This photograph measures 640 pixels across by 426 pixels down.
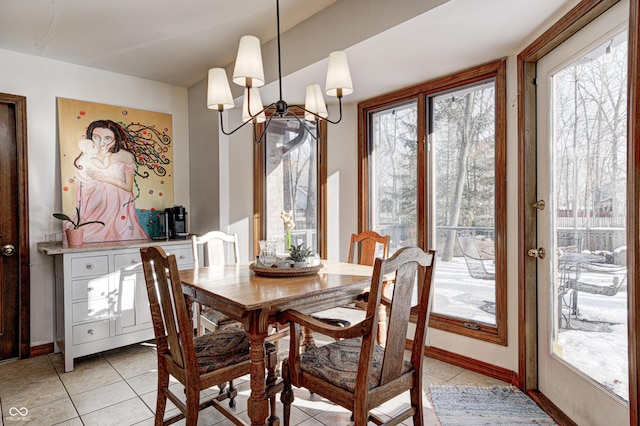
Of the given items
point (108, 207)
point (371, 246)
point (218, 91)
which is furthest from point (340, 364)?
point (108, 207)

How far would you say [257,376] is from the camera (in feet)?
5.50

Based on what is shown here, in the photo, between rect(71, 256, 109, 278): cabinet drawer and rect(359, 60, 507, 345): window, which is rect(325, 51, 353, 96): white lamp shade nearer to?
rect(359, 60, 507, 345): window

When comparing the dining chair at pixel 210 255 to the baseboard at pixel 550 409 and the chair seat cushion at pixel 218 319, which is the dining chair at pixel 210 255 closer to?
the chair seat cushion at pixel 218 319

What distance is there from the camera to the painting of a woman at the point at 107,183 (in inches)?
135

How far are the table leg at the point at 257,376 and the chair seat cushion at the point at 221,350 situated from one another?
173mm

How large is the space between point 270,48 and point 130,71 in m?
1.49

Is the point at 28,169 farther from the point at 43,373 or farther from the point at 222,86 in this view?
the point at 222,86

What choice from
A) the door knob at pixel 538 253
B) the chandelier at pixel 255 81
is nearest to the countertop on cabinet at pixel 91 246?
the chandelier at pixel 255 81

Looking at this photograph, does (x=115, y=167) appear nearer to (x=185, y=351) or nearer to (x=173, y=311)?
(x=173, y=311)

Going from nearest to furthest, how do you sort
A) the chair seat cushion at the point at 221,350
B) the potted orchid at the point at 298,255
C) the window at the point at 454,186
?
the chair seat cushion at the point at 221,350, the potted orchid at the point at 298,255, the window at the point at 454,186

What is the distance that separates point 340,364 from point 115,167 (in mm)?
2993

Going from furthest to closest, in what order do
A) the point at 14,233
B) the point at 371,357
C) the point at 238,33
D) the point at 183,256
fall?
the point at 183,256 → the point at 14,233 → the point at 238,33 → the point at 371,357

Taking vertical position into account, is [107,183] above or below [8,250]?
above

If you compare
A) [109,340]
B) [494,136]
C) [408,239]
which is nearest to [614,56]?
[494,136]
